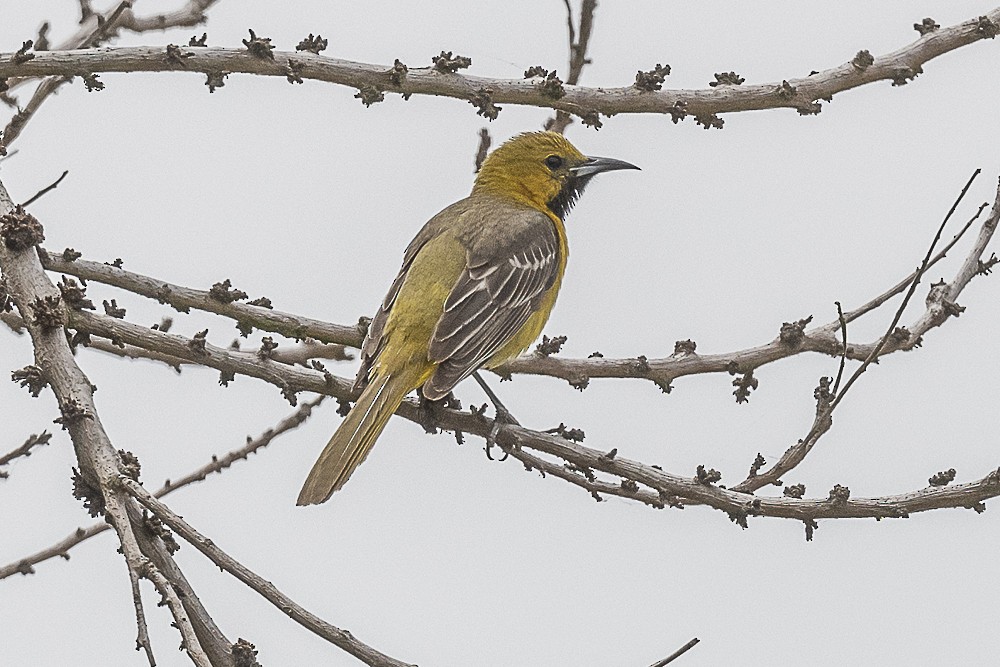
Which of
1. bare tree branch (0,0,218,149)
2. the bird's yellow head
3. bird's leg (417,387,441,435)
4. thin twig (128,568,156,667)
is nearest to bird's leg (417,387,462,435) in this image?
bird's leg (417,387,441,435)

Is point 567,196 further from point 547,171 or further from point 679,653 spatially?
point 679,653

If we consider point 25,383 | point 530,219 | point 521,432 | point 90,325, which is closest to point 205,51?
point 90,325

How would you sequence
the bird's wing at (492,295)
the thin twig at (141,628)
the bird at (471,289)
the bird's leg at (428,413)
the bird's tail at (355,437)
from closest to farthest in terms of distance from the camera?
the thin twig at (141,628), the bird's tail at (355,437), the bird at (471,289), the bird's leg at (428,413), the bird's wing at (492,295)

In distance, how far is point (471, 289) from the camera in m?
6.00

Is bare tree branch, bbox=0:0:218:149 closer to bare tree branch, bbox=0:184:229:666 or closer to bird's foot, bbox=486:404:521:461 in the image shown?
bare tree branch, bbox=0:184:229:666

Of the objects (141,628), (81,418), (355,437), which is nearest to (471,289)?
(355,437)

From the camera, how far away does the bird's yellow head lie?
7328 mm

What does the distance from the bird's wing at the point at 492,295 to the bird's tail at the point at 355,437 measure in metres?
0.14

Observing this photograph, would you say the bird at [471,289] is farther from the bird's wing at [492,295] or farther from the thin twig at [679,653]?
the thin twig at [679,653]

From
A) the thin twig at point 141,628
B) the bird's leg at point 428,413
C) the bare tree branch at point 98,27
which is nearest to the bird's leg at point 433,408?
the bird's leg at point 428,413

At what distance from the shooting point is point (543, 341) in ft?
17.9

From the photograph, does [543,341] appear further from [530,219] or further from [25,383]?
[25,383]

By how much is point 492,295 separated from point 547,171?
156cm

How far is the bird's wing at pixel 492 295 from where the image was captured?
216 inches
